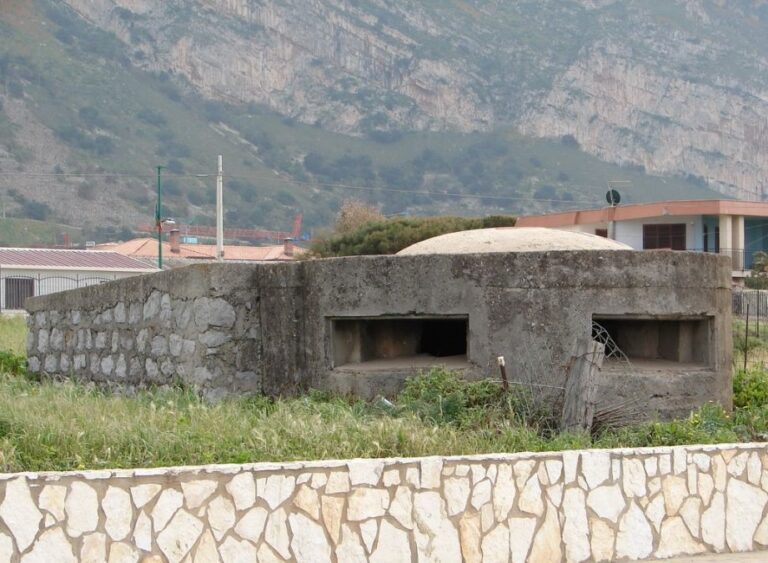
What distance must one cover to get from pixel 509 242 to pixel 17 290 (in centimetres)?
3456

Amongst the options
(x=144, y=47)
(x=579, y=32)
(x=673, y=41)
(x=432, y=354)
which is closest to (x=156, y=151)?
(x=144, y=47)

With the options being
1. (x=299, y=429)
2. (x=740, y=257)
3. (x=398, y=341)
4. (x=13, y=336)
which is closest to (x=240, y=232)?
(x=740, y=257)

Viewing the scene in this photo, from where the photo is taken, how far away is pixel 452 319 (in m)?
9.55

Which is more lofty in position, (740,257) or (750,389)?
(740,257)

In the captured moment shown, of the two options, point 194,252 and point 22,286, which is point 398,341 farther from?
point 194,252

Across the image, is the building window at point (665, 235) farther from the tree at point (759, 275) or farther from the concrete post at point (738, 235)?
the tree at point (759, 275)

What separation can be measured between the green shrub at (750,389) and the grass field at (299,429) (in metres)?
0.67

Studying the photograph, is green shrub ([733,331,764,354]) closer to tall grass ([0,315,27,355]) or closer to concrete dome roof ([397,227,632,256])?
concrete dome roof ([397,227,632,256])

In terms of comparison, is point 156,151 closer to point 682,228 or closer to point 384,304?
point 682,228

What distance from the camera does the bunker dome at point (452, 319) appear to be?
9141 millimetres

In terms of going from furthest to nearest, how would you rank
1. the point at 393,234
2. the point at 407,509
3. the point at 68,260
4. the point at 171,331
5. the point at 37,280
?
the point at 68,260 → the point at 37,280 → the point at 393,234 → the point at 171,331 → the point at 407,509

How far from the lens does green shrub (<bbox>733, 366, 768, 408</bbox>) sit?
34.0ft

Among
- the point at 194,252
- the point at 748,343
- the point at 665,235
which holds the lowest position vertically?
the point at 748,343

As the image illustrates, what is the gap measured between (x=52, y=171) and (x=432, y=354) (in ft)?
297
